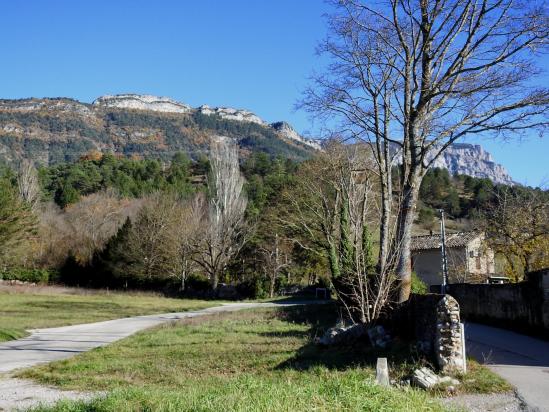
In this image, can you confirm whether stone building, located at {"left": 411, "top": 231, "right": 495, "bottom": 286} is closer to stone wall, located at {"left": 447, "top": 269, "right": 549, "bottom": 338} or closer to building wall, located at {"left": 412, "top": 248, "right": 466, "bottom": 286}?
building wall, located at {"left": 412, "top": 248, "right": 466, "bottom": 286}

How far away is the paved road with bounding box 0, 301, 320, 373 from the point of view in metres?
17.3

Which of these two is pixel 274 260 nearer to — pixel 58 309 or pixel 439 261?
pixel 439 261

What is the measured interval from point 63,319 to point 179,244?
23.7 m

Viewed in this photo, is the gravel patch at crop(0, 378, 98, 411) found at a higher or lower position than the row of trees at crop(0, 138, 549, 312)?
lower

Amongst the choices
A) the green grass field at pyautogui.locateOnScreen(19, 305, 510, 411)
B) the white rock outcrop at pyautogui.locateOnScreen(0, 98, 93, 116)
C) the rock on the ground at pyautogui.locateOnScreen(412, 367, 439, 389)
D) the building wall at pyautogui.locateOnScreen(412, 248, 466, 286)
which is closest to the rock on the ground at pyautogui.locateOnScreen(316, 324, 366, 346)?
the green grass field at pyautogui.locateOnScreen(19, 305, 510, 411)

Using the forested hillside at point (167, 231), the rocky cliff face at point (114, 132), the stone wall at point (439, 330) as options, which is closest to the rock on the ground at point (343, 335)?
the stone wall at point (439, 330)

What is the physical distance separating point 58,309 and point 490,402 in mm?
34089

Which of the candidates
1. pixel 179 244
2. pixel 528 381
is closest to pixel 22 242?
pixel 179 244

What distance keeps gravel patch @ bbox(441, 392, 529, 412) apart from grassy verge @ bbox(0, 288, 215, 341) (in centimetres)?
1980

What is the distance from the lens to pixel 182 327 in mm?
24656

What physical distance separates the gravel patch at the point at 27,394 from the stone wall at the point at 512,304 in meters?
11.9

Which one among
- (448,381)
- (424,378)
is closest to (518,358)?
(448,381)

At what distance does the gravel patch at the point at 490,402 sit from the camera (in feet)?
26.7

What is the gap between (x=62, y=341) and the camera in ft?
73.6
